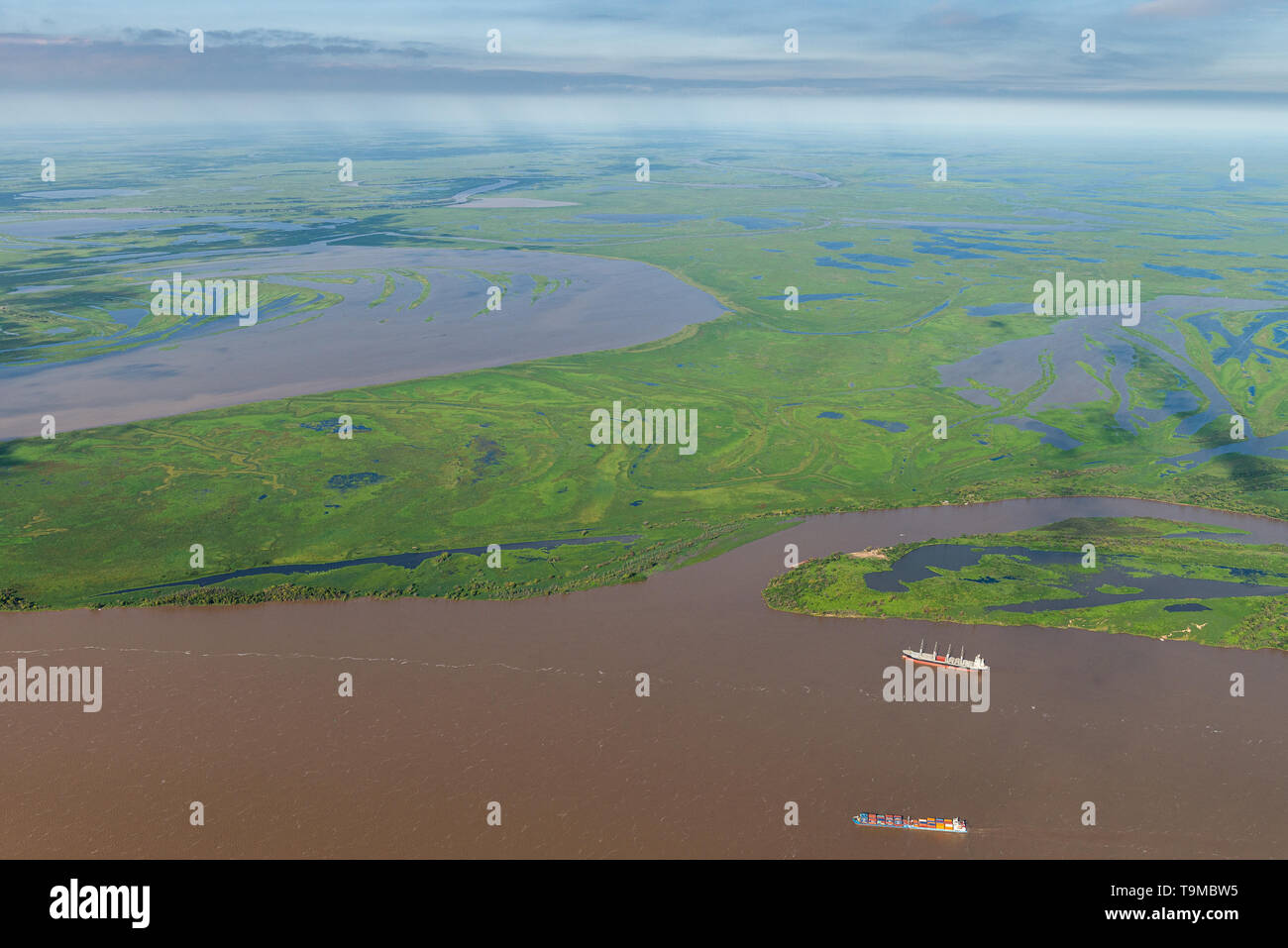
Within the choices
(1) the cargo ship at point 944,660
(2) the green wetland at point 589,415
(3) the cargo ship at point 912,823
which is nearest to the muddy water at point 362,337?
(2) the green wetland at point 589,415

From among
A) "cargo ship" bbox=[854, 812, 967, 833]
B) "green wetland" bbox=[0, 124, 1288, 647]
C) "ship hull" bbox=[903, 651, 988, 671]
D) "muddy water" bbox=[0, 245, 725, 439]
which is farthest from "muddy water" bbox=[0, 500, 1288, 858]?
"muddy water" bbox=[0, 245, 725, 439]

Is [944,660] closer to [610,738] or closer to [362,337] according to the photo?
[610,738]

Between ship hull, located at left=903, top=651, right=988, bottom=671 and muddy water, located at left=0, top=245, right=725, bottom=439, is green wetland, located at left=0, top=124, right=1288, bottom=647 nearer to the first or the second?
muddy water, located at left=0, top=245, right=725, bottom=439

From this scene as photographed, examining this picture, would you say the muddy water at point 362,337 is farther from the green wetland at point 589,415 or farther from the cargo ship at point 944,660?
the cargo ship at point 944,660

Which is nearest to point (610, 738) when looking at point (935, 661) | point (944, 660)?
point (935, 661)

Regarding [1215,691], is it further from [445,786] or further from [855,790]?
[445,786]

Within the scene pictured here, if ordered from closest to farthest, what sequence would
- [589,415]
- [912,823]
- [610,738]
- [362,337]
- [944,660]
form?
[912,823] < [610,738] < [944,660] < [589,415] < [362,337]
